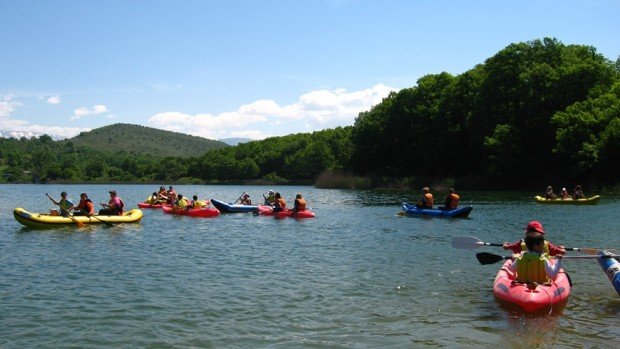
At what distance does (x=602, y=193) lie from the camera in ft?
151

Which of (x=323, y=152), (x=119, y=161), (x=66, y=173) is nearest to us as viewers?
(x=323, y=152)

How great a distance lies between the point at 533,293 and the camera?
9180 millimetres

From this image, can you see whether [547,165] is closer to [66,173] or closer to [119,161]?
[66,173]

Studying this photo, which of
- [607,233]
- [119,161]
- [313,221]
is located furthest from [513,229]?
[119,161]

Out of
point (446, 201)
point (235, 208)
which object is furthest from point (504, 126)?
point (235, 208)

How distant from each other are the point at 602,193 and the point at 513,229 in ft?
93.3

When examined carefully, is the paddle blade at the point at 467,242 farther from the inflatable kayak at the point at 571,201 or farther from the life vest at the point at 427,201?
the inflatable kayak at the point at 571,201

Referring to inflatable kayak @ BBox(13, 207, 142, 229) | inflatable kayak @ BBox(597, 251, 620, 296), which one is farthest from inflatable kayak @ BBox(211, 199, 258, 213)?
inflatable kayak @ BBox(597, 251, 620, 296)

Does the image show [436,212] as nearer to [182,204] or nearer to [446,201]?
[446,201]

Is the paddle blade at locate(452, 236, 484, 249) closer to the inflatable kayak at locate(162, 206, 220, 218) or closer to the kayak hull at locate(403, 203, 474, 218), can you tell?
the kayak hull at locate(403, 203, 474, 218)

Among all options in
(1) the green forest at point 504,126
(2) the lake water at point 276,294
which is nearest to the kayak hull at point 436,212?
(2) the lake water at point 276,294

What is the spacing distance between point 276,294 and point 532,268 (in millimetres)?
4460

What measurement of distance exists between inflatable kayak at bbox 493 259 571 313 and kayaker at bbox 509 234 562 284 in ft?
0.48

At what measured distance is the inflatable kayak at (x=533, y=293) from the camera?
356 inches
